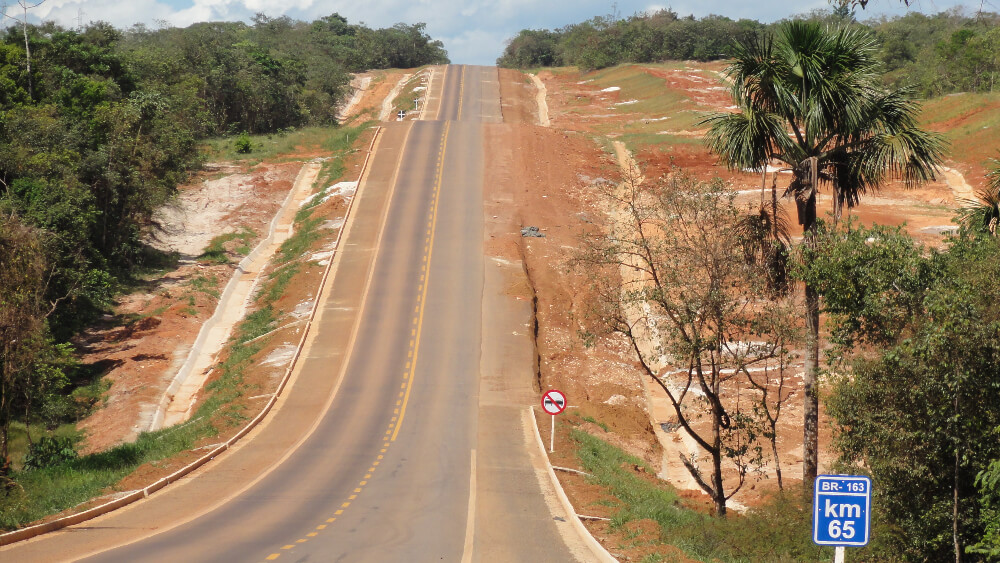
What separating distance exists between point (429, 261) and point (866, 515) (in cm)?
4088

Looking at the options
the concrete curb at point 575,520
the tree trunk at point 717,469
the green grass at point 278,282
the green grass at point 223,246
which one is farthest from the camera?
the green grass at point 223,246

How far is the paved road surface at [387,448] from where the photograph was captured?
1886 centimetres

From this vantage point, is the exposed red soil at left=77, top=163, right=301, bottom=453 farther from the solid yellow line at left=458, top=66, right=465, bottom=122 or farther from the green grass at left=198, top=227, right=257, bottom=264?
the solid yellow line at left=458, top=66, right=465, bottom=122

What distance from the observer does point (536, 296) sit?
4519 cm

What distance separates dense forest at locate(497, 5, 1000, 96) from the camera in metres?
85.1

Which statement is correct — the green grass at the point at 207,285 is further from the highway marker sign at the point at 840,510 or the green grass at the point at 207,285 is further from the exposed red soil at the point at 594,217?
the highway marker sign at the point at 840,510

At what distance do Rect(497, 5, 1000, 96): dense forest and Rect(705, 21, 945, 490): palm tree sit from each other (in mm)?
58635

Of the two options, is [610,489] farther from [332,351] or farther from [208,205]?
[208,205]

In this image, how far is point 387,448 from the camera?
1117 inches

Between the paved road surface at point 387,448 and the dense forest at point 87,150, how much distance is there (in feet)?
23.8

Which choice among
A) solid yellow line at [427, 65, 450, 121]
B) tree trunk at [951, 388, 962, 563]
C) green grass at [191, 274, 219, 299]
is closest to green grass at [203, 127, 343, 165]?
solid yellow line at [427, 65, 450, 121]

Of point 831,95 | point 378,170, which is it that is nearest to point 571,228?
point 378,170

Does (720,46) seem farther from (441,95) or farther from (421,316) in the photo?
(421,316)

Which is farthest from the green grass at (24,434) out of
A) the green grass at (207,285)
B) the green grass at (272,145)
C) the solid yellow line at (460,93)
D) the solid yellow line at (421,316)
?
the solid yellow line at (460,93)
